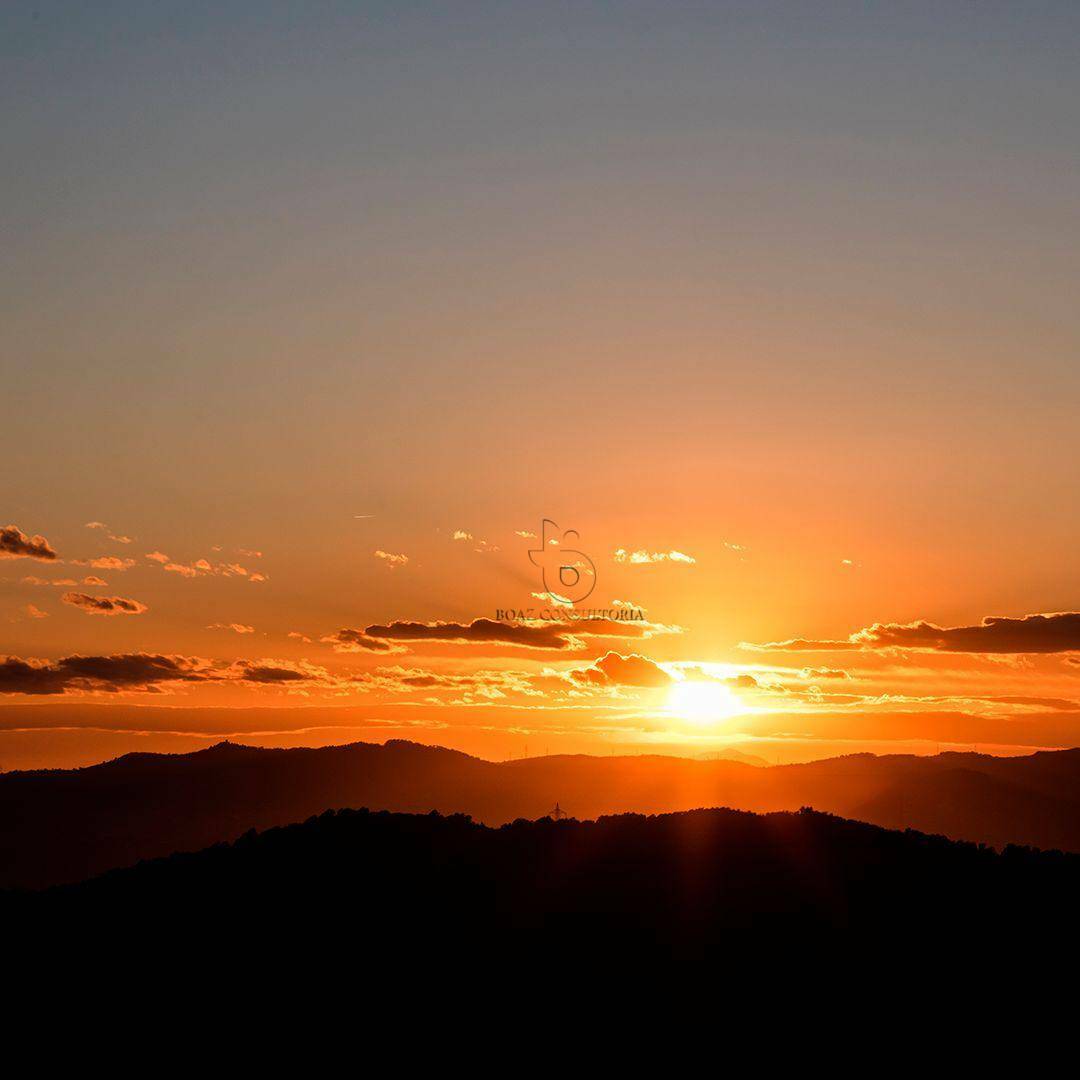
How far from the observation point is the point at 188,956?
69.6 m

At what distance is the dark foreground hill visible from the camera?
70.3 m

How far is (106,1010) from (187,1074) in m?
8.59

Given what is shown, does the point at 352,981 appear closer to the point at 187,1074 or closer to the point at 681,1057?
the point at 187,1074

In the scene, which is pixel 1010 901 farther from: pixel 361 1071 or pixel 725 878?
pixel 361 1071

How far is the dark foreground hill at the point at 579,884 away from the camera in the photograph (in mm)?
70312

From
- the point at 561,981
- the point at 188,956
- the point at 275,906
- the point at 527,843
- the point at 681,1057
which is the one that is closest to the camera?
the point at 681,1057

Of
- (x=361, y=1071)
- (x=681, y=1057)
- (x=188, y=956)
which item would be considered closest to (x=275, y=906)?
(x=188, y=956)

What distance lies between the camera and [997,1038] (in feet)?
195

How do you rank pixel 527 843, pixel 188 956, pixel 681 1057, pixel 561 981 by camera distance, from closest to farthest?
pixel 681 1057 → pixel 561 981 → pixel 188 956 → pixel 527 843

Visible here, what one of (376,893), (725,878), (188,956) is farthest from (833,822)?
(188,956)

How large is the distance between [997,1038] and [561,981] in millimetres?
23850

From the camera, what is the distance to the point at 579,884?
75.2 m

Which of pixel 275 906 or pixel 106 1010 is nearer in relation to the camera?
pixel 106 1010

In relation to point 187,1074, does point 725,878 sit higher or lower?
higher
